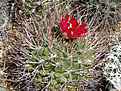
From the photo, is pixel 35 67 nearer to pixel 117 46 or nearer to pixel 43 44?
pixel 43 44

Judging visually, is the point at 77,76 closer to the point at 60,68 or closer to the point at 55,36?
the point at 60,68

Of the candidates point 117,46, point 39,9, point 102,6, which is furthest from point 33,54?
point 102,6

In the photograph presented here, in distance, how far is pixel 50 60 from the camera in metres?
0.83

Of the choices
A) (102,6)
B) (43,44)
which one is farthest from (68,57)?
(102,6)

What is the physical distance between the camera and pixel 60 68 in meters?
0.81

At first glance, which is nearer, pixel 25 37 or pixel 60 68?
pixel 60 68

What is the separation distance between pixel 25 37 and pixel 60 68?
1.15ft

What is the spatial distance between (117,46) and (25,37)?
2.21 feet

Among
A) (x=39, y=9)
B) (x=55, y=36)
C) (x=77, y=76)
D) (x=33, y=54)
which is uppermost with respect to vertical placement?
(x=39, y=9)

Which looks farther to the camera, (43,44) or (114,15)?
(114,15)

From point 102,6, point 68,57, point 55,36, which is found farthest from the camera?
point 102,6

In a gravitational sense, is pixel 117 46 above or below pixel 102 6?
below

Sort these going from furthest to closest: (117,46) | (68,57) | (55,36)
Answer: (117,46) → (55,36) → (68,57)

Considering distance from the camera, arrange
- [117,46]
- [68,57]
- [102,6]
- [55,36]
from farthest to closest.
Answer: [102,6]
[117,46]
[55,36]
[68,57]
